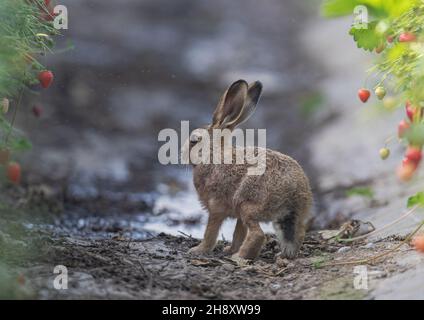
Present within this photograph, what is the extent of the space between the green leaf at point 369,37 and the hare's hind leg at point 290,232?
1.45 metres

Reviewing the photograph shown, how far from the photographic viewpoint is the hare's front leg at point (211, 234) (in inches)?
244

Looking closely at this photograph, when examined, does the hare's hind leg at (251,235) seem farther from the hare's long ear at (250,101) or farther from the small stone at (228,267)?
the hare's long ear at (250,101)

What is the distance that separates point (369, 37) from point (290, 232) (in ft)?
5.45

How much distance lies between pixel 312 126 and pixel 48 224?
21.2ft

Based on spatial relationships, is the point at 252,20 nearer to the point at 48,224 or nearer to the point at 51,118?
the point at 51,118

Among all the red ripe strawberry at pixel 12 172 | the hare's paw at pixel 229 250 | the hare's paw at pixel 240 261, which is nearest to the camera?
the red ripe strawberry at pixel 12 172

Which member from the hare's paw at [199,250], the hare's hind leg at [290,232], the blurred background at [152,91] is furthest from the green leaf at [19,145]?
the blurred background at [152,91]

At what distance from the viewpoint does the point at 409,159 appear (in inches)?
172

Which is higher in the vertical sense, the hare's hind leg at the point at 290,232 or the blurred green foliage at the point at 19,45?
the blurred green foliage at the point at 19,45

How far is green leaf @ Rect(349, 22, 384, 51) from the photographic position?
5137mm

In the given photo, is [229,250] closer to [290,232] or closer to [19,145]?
[290,232]
